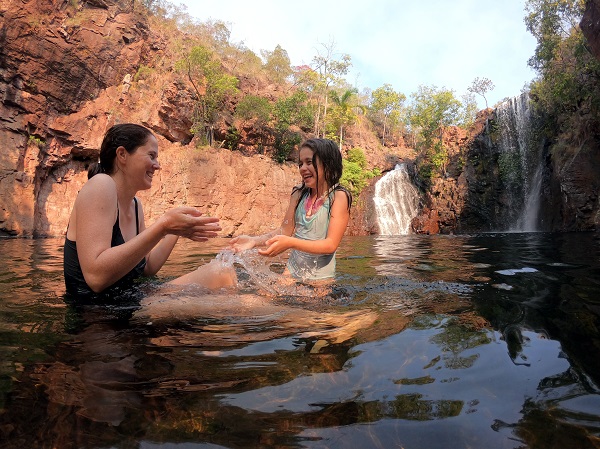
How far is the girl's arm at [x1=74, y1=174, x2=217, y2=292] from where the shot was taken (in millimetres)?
2156

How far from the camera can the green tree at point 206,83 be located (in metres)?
24.0

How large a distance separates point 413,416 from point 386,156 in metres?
31.6

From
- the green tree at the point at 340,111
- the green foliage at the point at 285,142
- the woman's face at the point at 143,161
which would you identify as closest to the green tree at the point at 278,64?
the green tree at the point at 340,111

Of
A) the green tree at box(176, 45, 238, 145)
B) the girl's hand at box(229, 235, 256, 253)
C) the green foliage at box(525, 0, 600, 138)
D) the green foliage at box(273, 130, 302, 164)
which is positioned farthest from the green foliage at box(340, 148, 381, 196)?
the girl's hand at box(229, 235, 256, 253)

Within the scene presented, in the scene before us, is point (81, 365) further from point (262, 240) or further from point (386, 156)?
point (386, 156)

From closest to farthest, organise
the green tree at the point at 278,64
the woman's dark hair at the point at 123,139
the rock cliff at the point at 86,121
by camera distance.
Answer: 1. the woman's dark hair at the point at 123,139
2. the rock cliff at the point at 86,121
3. the green tree at the point at 278,64

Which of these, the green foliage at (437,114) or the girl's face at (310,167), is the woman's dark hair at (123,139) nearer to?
the girl's face at (310,167)

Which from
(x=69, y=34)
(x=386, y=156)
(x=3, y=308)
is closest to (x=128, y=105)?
(x=69, y=34)

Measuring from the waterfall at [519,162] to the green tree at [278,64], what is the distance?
768 inches

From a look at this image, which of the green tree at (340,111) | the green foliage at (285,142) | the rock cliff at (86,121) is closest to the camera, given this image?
the rock cliff at (86,121)

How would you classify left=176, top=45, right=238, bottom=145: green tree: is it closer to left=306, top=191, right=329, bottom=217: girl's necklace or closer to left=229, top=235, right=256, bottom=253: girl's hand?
left=306, top=191, right=329, bottom=217: girl's necklace

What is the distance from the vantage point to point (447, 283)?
3822mm

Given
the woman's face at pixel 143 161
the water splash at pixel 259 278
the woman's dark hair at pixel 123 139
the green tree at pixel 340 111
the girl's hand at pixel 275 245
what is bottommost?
the water splash at pixel 259 278

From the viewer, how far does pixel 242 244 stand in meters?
2.97
